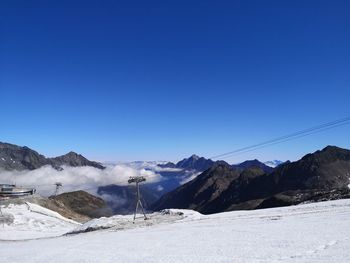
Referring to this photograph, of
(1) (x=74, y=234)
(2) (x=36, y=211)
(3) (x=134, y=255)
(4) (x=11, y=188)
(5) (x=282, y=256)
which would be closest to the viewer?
(5) (x=282, y=256)

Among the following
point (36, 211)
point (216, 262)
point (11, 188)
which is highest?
point (11, 188)

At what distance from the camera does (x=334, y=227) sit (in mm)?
30172

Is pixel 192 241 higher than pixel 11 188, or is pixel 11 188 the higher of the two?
pixel 11 188

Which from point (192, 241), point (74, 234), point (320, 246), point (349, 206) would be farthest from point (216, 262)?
point (74, 234)

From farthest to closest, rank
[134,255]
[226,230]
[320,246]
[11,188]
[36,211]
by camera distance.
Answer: [11,188], [36,211], [226,230], [134,255], [320,246]

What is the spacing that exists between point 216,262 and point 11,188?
151731 mm

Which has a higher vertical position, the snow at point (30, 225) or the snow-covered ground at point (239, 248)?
the snow at point (30, 225)

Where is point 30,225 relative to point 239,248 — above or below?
above

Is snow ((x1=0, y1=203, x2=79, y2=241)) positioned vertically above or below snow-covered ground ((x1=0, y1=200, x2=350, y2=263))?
above

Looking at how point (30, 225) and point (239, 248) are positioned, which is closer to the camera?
point (239, 248)

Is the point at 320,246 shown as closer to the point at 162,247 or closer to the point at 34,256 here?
the point at 162,247

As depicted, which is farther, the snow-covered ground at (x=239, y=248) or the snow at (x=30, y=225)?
the snow at (x=30, y=225)

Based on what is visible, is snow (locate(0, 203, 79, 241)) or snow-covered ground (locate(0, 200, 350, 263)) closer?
snow-covered ground (locate(0, 200, 350, 263))

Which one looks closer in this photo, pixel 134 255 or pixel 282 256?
pixel 282 256
